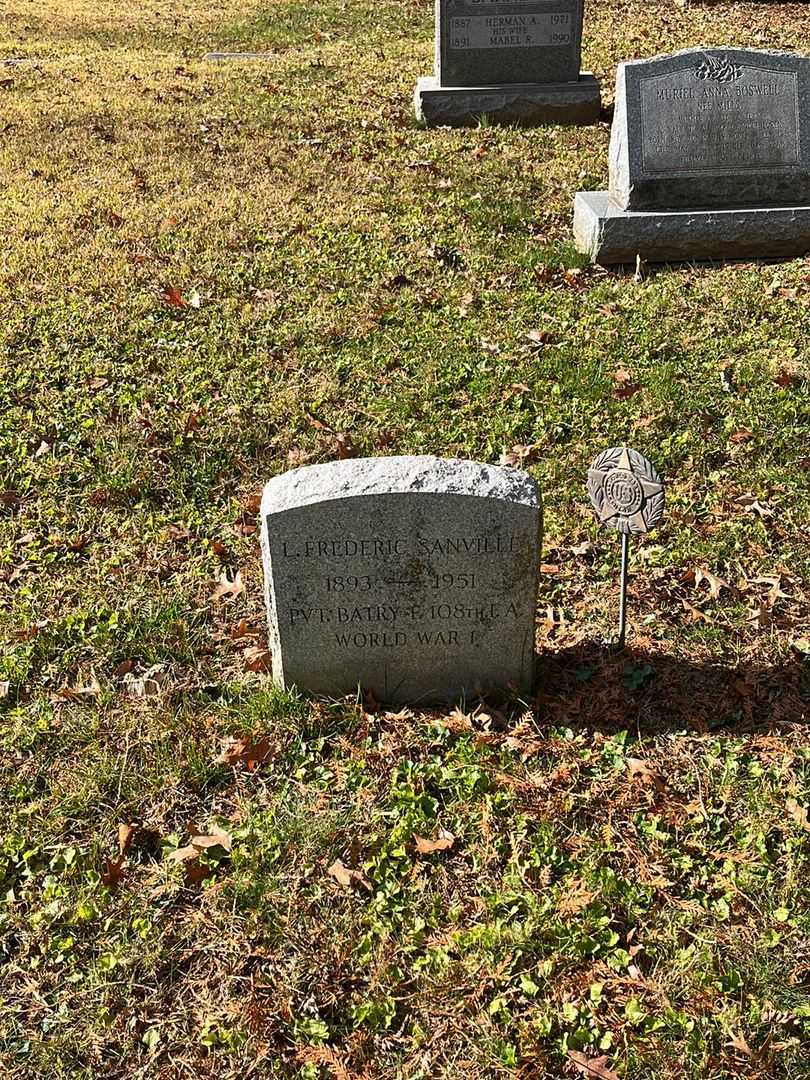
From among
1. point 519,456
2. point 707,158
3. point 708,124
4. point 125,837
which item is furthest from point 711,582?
point 708,124

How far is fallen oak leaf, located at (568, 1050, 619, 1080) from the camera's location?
2.59 metres

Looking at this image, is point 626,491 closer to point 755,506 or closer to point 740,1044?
point 755,506

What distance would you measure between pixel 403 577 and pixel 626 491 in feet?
2.83

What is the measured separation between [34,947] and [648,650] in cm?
249

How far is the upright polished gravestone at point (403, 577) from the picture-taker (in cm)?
326

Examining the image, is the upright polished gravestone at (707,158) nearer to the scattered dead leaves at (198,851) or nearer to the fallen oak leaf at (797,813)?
the fallen oak leaf at (797,813)

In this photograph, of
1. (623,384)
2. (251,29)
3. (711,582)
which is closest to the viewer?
(711,582)

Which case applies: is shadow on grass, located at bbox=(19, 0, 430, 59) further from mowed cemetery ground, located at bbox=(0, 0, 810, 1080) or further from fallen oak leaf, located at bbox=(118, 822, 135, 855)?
fallen oak leaf, located at bbox=(118, 822, 135, 855)

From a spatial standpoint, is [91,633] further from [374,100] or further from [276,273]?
[374,100]

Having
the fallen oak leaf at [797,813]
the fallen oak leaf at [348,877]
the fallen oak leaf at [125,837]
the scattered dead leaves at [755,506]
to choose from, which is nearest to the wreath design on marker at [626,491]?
the fallen oak leaf at [797,813]

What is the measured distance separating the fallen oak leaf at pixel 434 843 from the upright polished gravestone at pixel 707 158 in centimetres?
486

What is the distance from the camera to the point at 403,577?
3.43 metres

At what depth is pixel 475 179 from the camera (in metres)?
8.38

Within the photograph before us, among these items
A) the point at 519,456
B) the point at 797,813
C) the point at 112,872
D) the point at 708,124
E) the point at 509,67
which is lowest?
the point at 112,872
